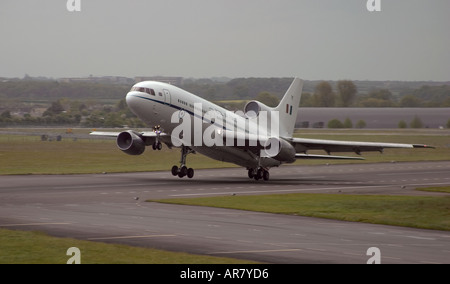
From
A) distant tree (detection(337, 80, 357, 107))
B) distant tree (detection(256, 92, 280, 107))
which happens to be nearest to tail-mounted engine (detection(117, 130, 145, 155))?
distant tree (detection(256, 92, 280, 107))

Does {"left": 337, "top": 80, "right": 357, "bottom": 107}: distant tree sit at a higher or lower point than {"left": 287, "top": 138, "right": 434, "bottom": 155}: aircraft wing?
higher

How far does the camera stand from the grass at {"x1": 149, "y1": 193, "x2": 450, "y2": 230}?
34.0 metres

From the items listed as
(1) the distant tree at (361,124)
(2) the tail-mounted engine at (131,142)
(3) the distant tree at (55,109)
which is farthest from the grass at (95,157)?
(1) the distant tree at (361,124)

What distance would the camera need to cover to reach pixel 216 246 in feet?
84.2

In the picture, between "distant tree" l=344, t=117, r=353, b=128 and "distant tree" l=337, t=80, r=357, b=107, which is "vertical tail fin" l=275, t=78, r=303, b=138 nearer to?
"distant tree" l=344, t=117, r=353, b=128

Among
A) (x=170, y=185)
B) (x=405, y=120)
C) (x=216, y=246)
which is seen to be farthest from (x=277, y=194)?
(x=405, y=120)

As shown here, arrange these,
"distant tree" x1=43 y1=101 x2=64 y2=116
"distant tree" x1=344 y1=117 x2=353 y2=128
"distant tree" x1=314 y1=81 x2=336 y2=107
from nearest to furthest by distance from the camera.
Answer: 1. "distant tree" x1=43 y1=101 x2=64 y2=116
2. "distant tree" x1=344 y1=117 x2=353 y2=128
3. "distant tree" x1=314 y1=81 x2=336 y2=107

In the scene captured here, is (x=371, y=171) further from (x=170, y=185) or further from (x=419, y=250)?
(x=419, y=250)

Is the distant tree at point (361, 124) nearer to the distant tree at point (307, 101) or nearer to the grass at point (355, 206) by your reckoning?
the distant tree at point (307, 101)

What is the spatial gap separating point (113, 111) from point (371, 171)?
173 feet

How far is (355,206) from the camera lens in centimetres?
3862

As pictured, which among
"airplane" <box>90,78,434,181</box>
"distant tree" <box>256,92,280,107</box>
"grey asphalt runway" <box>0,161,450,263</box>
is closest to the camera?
"grey asphalt runway" <box>0,161,450,263</box>

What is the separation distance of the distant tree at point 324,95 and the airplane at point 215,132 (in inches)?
3317

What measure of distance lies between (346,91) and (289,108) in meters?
86.3
